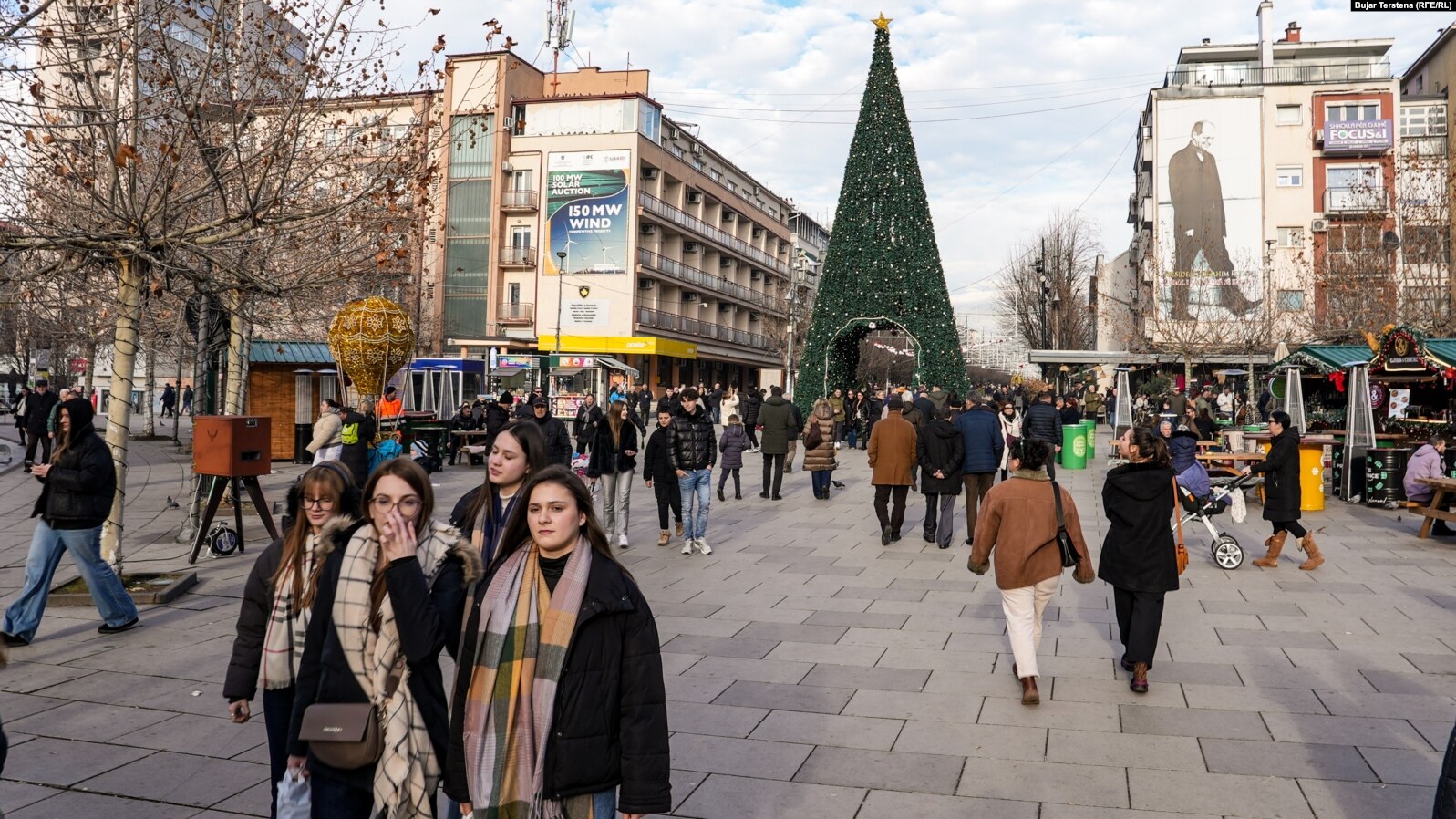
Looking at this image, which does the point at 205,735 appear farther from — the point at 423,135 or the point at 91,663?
the point at 423,135

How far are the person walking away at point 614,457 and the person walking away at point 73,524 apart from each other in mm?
5135

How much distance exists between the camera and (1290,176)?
151 feet

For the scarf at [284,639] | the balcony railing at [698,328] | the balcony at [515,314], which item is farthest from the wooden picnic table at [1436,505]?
the balcony at [515,314]

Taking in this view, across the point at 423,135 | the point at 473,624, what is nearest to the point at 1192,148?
the point at 423,135

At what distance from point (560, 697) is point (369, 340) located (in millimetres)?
10880

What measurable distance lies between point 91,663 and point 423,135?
21.3ft

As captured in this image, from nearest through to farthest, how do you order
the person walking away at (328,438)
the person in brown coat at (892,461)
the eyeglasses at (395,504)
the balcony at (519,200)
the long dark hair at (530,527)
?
the long dark hair at (530,527) → the eyeglasses at (395,504) → the person walking away at (328,438) → the person in brown coat at (892,461) → the balcony at (519,200)

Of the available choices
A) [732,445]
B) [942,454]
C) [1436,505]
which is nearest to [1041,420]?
[732,445]

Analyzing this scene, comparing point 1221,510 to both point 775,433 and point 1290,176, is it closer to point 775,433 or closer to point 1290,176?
point 775,433

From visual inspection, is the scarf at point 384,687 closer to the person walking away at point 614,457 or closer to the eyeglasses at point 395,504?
the eyeglasses at point 395,504

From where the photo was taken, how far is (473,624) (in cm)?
279

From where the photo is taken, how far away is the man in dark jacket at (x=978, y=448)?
11570 millimetres

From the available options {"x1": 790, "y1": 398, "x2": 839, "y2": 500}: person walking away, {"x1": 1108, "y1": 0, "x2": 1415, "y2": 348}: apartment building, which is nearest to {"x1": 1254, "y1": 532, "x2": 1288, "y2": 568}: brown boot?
{"x1": 790, "y1": 398, "x2": 839, "y2": 500}: person walking away

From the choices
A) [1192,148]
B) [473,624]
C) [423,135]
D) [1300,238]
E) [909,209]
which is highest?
[1192,148]
